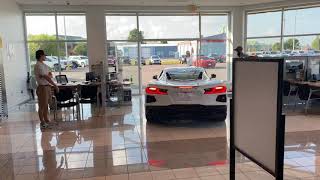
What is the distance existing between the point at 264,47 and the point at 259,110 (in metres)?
9.97

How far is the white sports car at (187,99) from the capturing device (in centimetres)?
529

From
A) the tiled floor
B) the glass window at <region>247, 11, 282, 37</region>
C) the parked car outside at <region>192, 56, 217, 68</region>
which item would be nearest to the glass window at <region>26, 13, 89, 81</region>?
the parked car outside at <region>192, 56, 217, 68</region>

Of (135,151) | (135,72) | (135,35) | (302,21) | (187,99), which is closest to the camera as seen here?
(135,151)

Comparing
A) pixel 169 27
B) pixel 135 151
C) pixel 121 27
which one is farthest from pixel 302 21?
pixel 135 151

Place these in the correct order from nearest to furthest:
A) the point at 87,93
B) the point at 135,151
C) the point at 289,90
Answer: the point at 135,151 < the point at 87,93 < the point at 289,90

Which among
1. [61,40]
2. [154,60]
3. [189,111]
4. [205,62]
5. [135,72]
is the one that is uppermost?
[61,40]

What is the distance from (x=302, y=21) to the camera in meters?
10.3

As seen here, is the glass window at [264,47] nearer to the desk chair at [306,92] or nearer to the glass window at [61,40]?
the desk chair at [306,92]

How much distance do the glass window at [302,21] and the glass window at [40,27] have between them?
8470mm

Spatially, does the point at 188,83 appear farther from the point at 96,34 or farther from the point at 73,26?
the point at 73,26

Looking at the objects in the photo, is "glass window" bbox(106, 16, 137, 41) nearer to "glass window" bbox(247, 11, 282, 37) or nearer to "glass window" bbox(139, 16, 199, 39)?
"glass window" bbox(139, 16, 199, 39)

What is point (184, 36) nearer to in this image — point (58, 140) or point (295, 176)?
point (58, 140)

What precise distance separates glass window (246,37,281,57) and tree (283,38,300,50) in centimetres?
24

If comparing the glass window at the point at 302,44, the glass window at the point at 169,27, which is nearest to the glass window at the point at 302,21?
the glass window at the point at 302,44
